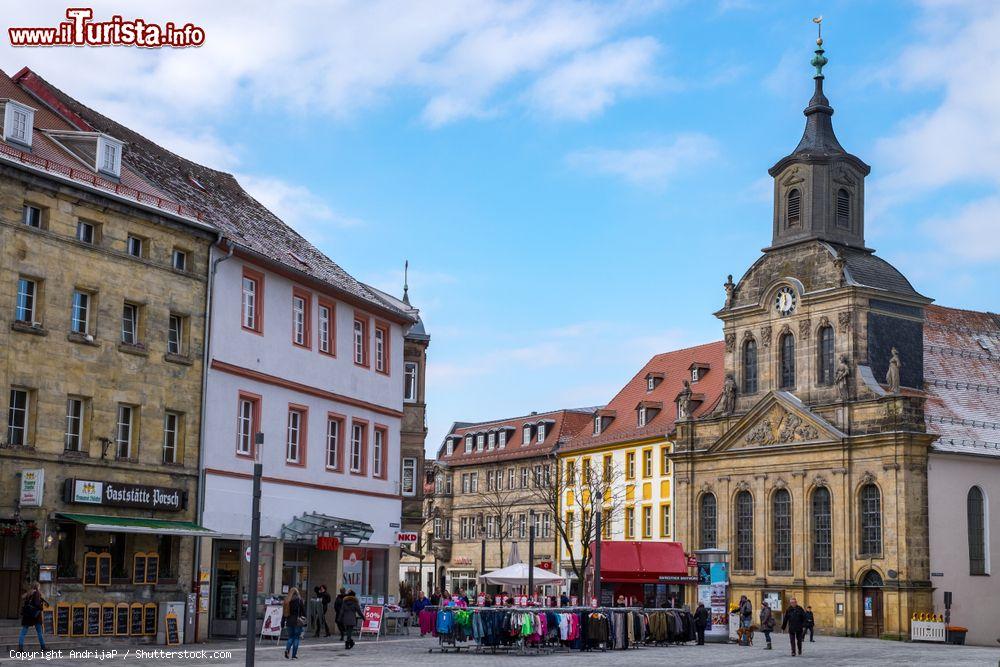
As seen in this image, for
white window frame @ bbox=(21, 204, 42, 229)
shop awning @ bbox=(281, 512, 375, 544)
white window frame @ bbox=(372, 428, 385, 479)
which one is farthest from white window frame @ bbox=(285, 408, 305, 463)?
white window frame @ bbox=(21, 204, 42, 229)

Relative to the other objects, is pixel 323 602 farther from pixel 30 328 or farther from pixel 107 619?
pixel 30 328

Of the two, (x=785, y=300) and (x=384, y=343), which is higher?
(x=785, y=300)

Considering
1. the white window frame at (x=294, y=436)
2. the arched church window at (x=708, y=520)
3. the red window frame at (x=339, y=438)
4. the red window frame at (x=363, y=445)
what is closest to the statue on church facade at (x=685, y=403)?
the arched church window at (x=708, y=520)

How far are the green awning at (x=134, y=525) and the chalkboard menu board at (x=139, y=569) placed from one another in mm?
918

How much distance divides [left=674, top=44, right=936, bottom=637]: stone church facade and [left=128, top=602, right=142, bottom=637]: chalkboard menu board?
36.0 metres

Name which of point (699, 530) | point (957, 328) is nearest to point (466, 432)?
point (699, 530)

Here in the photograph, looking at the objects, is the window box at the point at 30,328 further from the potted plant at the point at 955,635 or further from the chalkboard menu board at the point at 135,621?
the potted plant at the point at 955,635

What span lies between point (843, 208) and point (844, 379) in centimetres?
1043

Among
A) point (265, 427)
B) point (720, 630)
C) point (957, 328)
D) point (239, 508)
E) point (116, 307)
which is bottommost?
point (720, 630)

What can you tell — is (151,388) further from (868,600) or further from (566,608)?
(868,600)

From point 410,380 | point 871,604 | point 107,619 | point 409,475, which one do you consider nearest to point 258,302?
point 107,619

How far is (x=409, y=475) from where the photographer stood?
53.8 metres

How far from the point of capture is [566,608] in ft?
124

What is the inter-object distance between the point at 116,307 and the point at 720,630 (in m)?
25.3
